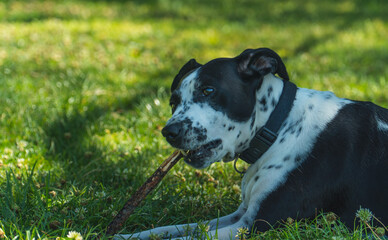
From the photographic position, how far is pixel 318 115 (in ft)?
10.6

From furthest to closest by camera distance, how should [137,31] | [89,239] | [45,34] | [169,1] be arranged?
[169,1], [137,31], [45,34], [89,239]

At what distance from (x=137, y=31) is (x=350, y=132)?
730 centimetres

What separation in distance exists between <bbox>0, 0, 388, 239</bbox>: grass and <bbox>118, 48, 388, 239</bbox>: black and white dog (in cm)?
19

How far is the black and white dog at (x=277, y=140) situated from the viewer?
9.96ft

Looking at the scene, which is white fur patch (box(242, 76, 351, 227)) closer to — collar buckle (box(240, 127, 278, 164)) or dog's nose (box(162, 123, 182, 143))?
collar buckle (box(240, 127, 278, 164))

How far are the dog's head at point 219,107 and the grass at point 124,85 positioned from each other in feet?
1.99

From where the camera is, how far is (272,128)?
3.21 meters

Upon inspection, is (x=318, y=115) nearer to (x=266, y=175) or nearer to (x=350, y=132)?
(x=350, y=132)

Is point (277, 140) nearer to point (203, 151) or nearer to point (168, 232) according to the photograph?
point (203, 151)

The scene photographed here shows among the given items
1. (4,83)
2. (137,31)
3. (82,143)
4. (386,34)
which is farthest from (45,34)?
(386,34)

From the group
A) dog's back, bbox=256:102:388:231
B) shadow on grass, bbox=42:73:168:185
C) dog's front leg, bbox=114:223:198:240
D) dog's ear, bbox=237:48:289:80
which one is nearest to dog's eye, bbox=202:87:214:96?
dog's ear, bbox=237:48:289:80

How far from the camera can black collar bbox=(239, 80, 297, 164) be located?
10.5ft

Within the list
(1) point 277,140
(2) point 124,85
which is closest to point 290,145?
(1) point 277,140

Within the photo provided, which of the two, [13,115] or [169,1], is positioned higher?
[169,1]
